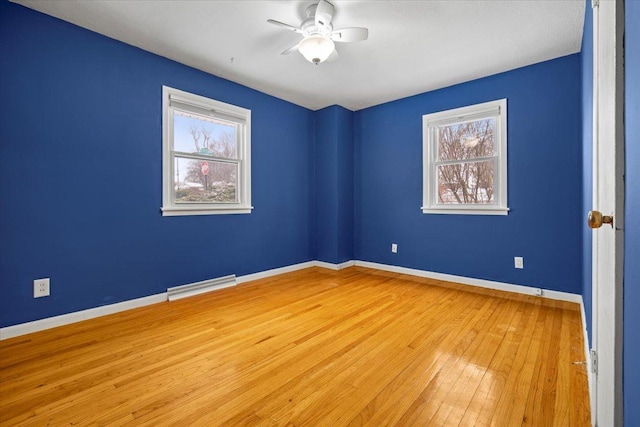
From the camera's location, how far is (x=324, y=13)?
2332 mm

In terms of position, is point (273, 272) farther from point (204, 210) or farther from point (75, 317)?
point (75, 317)

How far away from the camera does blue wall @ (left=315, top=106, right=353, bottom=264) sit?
4.75 metres

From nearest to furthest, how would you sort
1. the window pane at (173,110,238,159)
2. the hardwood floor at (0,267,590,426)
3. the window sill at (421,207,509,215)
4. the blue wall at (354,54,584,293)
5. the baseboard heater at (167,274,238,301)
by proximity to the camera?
the hardwood floor at (0,267,590,426), the blue wall at (354,54,584,293), the baseboard heater at (167,274,238,301), the window pane at (173,110,238,159), the window sill at (421,207,509,215)

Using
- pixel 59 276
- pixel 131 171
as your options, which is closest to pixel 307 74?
pixel 131 171

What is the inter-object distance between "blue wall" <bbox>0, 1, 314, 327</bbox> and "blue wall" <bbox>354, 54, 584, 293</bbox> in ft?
7.91

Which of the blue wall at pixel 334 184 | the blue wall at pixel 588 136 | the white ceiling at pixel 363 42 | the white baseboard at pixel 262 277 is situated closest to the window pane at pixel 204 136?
the white ceiling at pixel 363 42

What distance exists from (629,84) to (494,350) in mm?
1943

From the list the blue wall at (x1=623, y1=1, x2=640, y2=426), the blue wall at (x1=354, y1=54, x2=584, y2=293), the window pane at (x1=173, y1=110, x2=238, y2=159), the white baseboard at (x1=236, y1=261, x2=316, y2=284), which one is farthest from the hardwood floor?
the window pane at (x1=173, y1=110, x2=238, y2=159)

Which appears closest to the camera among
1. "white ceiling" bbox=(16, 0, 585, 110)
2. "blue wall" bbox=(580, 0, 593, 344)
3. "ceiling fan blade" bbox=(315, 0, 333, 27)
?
"blue wall" bbox=(580, 0, 593, 344)

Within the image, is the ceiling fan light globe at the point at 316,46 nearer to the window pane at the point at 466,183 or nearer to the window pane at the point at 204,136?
the window pane at the point at 204,136

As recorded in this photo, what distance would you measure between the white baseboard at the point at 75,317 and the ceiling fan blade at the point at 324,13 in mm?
2970

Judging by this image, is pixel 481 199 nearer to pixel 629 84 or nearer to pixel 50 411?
pixel 629 84

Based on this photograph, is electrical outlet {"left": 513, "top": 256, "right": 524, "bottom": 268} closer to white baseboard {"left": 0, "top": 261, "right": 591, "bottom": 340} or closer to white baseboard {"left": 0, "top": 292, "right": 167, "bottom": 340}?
white baseboard {"left": 0, "top": 261, "right": 591, "bottom": 340}

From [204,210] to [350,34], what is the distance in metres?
2.38
